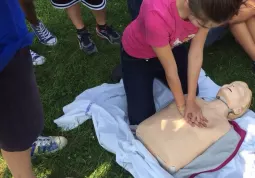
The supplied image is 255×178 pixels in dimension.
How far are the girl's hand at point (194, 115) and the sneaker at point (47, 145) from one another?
2.61ft

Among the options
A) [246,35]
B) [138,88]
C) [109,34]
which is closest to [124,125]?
[138,88]

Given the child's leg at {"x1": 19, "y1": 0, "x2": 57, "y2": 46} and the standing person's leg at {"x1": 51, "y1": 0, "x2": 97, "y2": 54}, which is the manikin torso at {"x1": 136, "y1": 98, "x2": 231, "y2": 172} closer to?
the standing person's leg at {"x1": 51, "y1": 0, "x2": 97, "y2": 54}

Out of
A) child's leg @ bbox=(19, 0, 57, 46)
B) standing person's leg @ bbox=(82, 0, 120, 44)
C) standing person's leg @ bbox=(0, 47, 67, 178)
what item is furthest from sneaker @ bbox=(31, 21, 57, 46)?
standing person's leg @ bbox=(0, 47, 67, 178)

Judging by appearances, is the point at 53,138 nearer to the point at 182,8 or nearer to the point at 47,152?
the point at 47,152

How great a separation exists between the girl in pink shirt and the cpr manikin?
6 cm

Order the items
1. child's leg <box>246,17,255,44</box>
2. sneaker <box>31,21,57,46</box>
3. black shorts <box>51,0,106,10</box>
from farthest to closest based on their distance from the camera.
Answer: sneaker <box>31,21,57,46</box>
black shorts <box>51,0,106,10</box>
child's leg <box>246,17,255,44</box>

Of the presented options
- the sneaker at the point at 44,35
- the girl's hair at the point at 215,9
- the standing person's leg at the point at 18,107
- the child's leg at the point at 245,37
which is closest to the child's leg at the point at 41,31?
the sneaker at the point at 44,35

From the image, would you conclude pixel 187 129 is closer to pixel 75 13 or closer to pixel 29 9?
pixel 75 13

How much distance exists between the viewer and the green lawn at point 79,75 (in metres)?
2.26

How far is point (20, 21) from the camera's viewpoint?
1.43 meters

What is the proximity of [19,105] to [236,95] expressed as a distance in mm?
1391

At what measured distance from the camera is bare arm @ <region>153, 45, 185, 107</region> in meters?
1.98

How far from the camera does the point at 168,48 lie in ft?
6.48

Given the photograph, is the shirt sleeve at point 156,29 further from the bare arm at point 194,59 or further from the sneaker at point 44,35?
the sneaker at point 44,35
